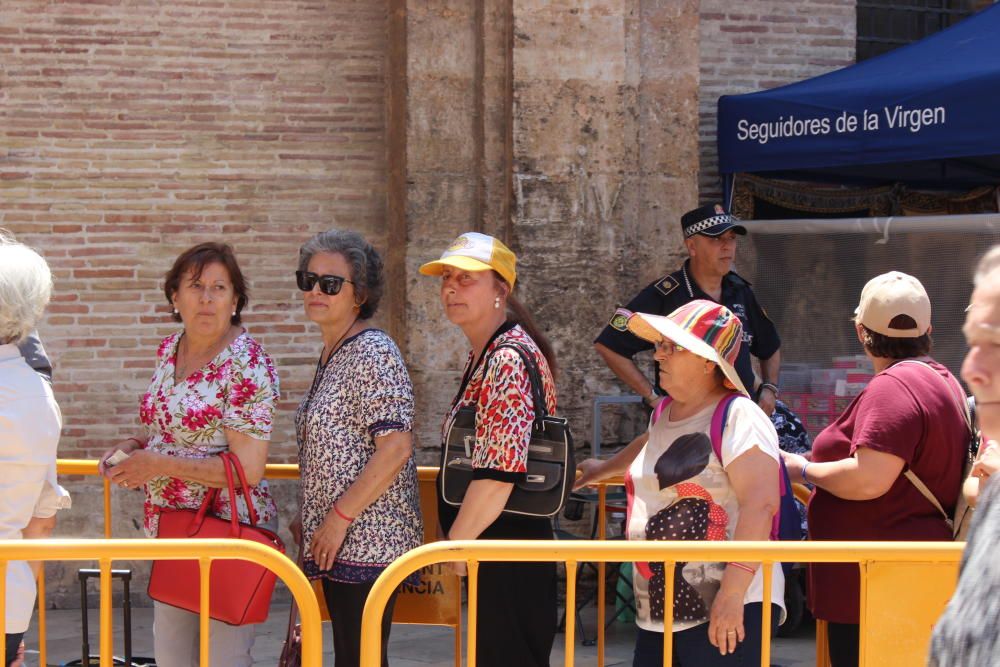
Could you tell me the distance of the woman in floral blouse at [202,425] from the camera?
13.7 feet

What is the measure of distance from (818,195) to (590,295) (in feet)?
5.93

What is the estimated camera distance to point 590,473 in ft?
14.7

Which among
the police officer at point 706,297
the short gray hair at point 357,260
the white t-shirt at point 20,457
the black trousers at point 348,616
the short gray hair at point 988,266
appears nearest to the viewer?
the short gray hair at point 988,266

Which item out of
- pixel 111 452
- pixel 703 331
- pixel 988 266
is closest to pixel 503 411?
pixel 703 331

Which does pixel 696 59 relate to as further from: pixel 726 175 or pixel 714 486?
pixel 714 486

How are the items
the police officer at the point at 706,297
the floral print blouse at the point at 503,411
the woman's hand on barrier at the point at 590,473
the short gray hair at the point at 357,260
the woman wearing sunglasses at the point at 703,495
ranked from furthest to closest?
the police officer at the point at 706,297
the woman's hand on barrier at the point at 590,473
the short gray hair at the point at 357,260
the floral print blouse at the point at 503,411
the woman wearing sunglasses at the point at 703,495

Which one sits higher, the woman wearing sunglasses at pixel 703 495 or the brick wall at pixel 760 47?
the brick wall at pixel 760 47

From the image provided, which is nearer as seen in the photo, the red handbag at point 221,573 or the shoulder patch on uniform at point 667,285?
the red handbag at point 221,573

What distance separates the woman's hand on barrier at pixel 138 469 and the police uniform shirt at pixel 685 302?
271 cm

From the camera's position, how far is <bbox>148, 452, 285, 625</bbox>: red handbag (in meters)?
3.98

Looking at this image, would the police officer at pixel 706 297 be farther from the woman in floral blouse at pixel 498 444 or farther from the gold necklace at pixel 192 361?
the gold necklace at pixel 192 361

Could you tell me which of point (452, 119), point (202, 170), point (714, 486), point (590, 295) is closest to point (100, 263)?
point (202, 170)

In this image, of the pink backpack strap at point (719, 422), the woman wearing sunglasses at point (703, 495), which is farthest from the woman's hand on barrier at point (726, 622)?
the pink backpack strap at point (719, 422)

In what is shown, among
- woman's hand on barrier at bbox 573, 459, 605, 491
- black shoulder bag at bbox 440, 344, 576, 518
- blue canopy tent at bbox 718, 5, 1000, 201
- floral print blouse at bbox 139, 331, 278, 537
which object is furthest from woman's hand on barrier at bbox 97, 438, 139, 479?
blue canopy tent at bbox 718, 5, 1000, 201
